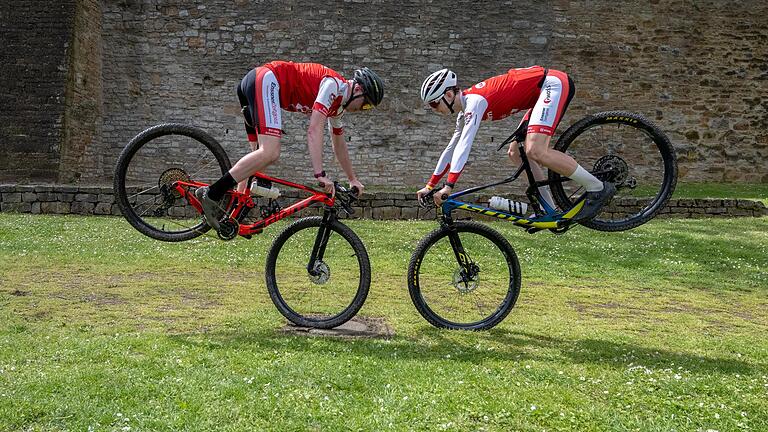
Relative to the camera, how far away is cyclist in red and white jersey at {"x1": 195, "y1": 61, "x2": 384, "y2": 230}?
208 inches

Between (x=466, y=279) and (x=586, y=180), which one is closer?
(x=586, y=180)

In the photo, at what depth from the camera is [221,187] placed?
17.6 feet

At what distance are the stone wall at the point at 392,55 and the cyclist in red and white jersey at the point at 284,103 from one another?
1233 cm

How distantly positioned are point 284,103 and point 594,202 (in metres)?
2.48

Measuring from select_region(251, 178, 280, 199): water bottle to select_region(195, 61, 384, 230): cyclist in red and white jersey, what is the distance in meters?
0.12

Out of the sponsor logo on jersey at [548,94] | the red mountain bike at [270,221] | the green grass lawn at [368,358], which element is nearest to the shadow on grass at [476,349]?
the green grass lawn at [368,358]

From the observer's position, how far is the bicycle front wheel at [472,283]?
5453 millimetres

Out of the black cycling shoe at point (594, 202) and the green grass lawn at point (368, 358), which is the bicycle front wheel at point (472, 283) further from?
the black cycling shoe at point (594, 202)

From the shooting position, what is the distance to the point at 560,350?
504 cm

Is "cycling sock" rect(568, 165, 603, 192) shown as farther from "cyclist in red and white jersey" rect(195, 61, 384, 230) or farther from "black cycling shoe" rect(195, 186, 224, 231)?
"black cycling shoe" rect(195, 186, 224, 231)

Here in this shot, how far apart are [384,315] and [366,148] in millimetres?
12075

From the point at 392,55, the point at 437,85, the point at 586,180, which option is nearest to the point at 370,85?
the point at 437,85

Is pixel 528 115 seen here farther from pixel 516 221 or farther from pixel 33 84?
pixel 33 84

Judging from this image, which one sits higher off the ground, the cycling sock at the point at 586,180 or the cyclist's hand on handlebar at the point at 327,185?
the cycling sock at the point at 586,180
